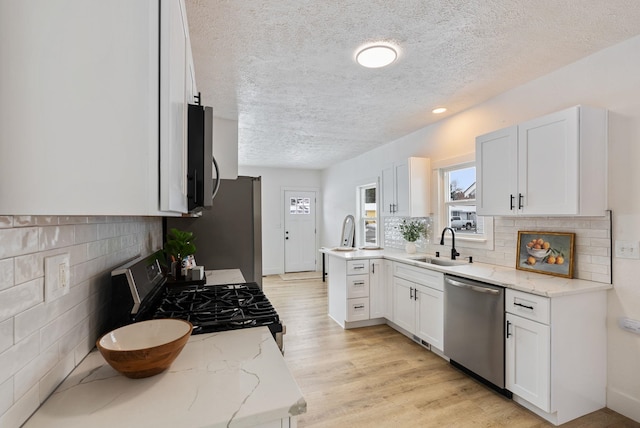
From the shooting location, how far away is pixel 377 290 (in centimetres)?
374

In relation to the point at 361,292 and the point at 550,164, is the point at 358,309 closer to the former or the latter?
the point at 361,292

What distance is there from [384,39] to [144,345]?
82.8 inches

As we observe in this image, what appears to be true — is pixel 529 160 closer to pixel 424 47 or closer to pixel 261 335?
pixel 424 47

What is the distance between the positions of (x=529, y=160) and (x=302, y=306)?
3.40m

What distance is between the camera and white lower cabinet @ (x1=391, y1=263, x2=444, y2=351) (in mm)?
2869

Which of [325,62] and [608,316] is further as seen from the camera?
[325,62]

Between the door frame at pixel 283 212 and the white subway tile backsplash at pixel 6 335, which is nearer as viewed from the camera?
the white subway tile backsplash at pixel 6 335

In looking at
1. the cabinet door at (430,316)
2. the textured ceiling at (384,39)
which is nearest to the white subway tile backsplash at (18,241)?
the textured ceiling at (384,39)

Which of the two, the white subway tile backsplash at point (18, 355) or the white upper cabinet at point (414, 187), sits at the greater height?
the white upper cabinet at point (414, 187)

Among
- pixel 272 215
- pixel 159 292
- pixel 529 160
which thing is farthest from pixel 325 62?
pixel 272 215

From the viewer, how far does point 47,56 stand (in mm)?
573

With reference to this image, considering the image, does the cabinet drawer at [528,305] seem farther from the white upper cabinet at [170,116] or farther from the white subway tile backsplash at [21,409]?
the white subway tile backsplash at [21,409]

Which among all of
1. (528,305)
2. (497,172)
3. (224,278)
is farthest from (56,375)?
(497,172)

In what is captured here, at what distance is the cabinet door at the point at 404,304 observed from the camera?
128 inches
